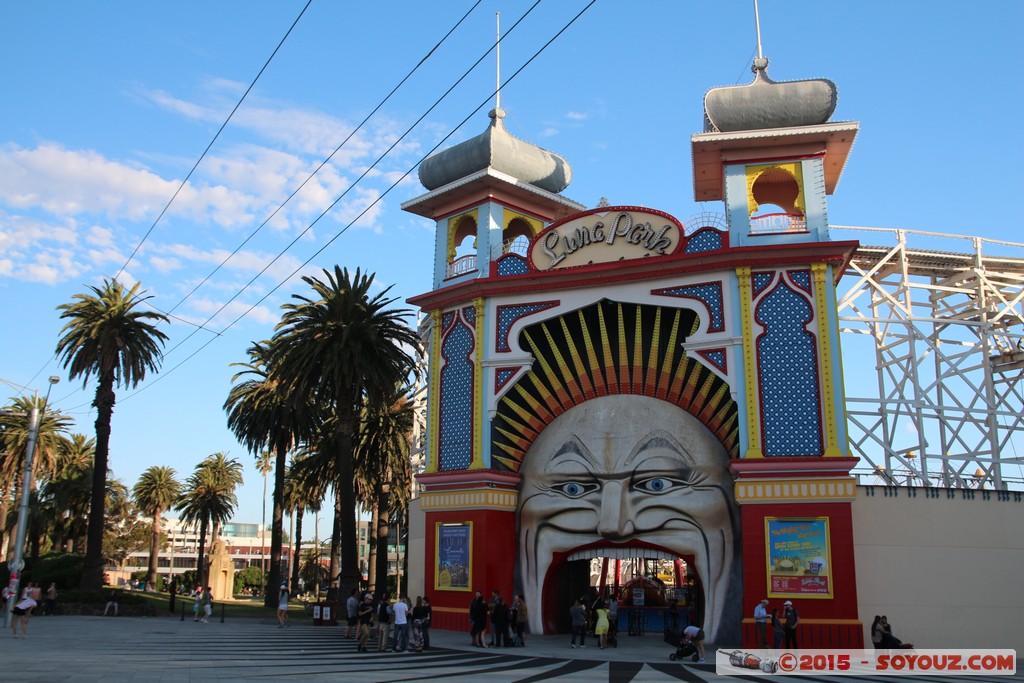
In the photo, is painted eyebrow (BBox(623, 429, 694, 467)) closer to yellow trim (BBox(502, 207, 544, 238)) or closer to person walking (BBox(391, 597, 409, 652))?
person walking (BBox(391, 597, 409, 652))

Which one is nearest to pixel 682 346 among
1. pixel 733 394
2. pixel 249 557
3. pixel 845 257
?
pixel 733 394

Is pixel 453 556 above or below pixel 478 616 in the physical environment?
above

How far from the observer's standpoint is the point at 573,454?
98.3 feet

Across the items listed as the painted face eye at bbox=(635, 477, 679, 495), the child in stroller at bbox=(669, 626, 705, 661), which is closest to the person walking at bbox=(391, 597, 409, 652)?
the child in stroller at bbox=(669, 626, 705, 661)

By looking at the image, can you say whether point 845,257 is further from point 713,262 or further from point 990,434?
point 990,434

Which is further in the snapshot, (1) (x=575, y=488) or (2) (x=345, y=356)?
(2) (x=345, y=356)

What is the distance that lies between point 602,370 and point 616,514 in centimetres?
514

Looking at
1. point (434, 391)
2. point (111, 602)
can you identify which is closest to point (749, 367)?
point (434, 391)

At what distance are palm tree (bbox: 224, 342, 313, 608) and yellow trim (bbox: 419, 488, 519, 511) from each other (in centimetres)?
1560

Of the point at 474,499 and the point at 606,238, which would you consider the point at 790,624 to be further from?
the point at 606,238

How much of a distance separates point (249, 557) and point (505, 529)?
520 ft

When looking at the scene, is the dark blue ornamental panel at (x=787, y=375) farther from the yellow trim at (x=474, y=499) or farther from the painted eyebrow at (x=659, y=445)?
the yellow trim at (x=474, y=499)

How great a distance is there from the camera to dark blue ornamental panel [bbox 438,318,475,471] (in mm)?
31812

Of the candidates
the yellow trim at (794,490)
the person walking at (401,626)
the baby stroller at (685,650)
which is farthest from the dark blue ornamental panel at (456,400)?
the baby stroller at (685,650)
